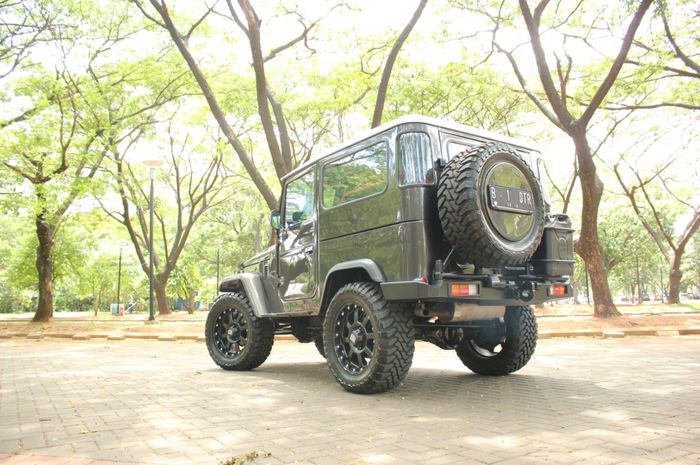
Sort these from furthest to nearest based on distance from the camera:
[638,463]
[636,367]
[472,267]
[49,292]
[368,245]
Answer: [49,292], [636,367], [368,245], [472,267], [638,463]

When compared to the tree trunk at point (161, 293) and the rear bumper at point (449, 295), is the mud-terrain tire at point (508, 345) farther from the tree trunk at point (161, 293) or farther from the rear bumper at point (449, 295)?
the tree trunk at point (161, 293)

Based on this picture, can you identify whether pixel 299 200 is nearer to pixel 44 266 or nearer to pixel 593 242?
pixel 593 242

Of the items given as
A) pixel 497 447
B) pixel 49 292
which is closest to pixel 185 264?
pixel 49 292

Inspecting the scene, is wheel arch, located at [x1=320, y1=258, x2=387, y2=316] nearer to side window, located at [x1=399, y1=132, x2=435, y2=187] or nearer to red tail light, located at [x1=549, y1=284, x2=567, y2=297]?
side window, located at [x1=399, y1=132, x2=435, y2=187]

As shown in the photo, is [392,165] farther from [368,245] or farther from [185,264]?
[185,264]

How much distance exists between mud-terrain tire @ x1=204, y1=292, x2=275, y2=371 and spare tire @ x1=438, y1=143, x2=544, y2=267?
11.0ft

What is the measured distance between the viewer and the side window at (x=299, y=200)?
6.70 metres

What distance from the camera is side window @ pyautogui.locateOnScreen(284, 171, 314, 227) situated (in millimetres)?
6699

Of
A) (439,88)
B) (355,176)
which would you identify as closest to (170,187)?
(439,88)

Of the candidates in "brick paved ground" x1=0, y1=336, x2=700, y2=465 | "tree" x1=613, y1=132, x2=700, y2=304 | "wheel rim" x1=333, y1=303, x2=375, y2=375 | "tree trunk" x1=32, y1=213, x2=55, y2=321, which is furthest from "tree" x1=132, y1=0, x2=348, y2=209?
"tree" x1=613, y1=132, x2=700, y2=304

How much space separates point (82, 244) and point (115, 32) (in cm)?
1544

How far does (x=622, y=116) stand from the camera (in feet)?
76.9

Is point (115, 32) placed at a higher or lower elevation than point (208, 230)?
higher

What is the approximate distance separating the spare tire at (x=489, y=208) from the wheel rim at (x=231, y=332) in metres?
3.65
